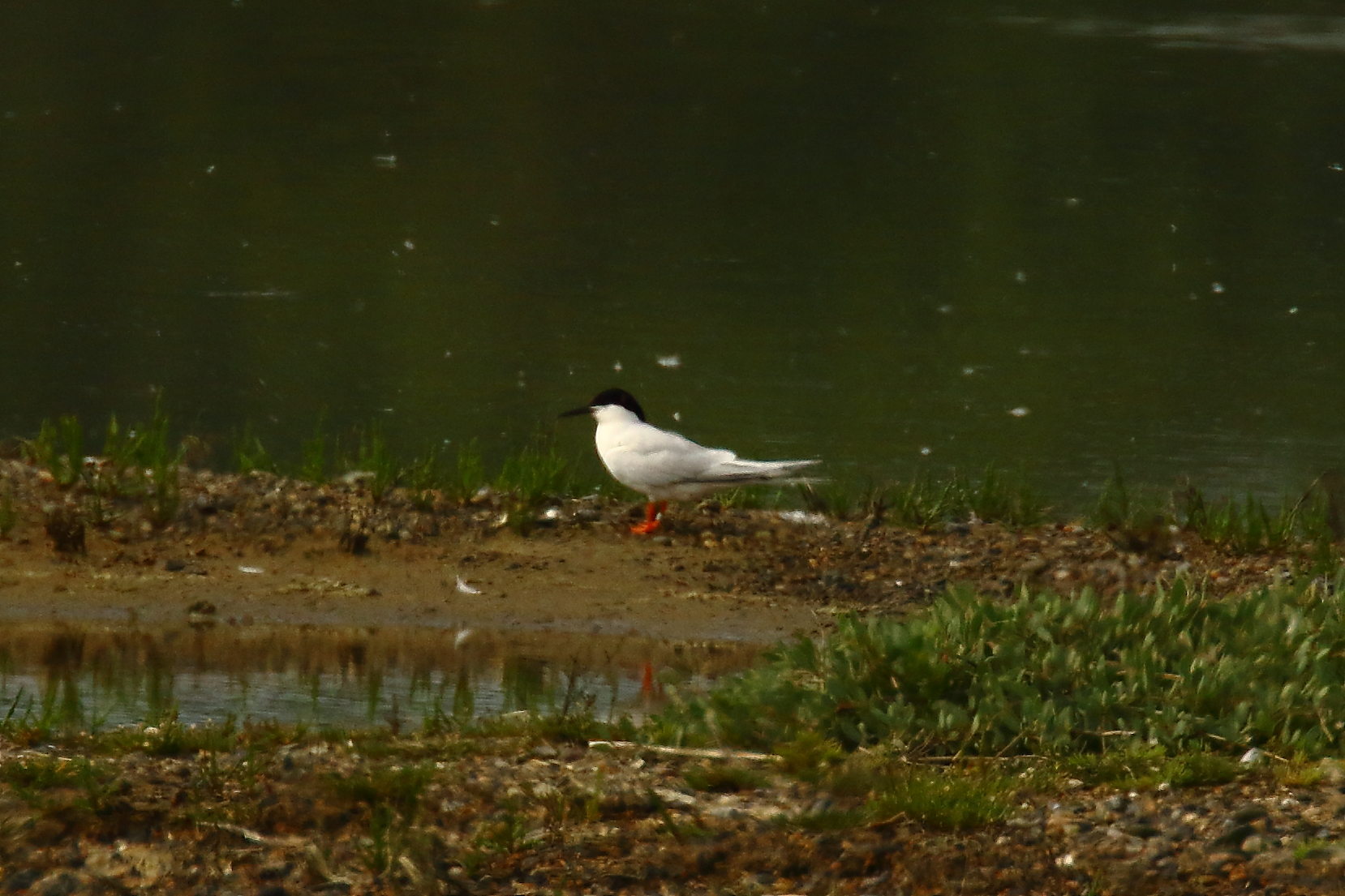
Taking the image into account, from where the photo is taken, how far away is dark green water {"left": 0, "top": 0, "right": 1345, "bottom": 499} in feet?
42.3

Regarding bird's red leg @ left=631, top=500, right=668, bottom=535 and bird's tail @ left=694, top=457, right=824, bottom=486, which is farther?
bird's red leg @ left=631, top=500, right=668, bottom=535

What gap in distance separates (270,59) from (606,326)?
18908 millimetres

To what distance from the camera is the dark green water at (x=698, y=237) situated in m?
12.9

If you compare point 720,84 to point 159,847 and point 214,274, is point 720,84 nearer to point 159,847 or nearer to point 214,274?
point 214,274

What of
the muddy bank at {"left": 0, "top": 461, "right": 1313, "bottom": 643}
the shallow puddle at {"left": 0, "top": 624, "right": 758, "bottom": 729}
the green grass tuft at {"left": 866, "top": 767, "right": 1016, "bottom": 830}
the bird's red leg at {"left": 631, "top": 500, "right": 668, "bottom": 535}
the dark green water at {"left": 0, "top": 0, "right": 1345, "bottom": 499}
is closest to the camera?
the green grass tuft at {"left": 866, "top": 767, "right": 1016, "bottom": 830}

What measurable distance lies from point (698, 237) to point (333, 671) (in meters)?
12.8

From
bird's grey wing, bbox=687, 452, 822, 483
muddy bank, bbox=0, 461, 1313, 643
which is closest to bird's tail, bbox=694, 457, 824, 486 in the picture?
bird's grey wing, bbox=687, 452, 822, 483

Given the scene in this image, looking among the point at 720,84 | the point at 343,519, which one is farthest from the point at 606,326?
the point at 720,84

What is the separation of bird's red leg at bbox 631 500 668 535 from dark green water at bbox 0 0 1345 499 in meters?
2.02

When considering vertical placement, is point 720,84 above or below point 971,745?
above

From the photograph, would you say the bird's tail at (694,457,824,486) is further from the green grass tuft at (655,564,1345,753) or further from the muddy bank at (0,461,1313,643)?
the green grass tuft at (655,564,1345,753)

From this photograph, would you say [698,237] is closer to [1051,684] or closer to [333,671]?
[333,671]

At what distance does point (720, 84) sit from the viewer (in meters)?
30.9

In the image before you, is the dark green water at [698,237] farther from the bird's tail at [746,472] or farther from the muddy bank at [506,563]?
the bird's tail at [746,472]
